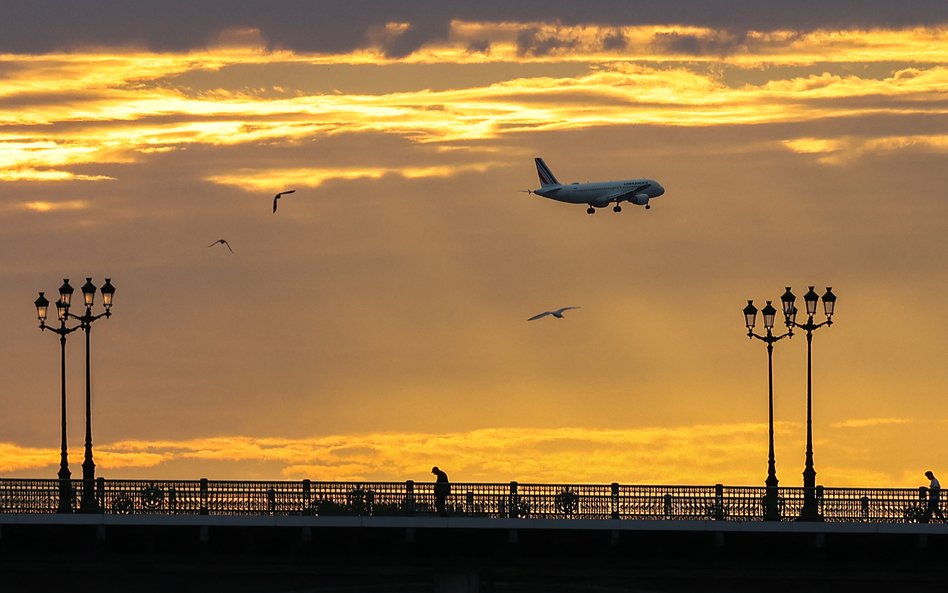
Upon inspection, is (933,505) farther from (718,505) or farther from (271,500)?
(271,500)

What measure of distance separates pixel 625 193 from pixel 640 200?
6.69m

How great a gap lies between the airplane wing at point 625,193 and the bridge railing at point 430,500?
11276 centimetres

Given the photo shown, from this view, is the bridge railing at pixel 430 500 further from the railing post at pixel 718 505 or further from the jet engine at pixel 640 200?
the jet engine at pixel 640 200

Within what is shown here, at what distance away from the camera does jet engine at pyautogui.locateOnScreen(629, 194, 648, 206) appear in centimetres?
18950

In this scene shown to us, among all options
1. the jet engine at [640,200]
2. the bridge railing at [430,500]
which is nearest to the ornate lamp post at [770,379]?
the bridge railing at [430,500]

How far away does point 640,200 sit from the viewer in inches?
7480

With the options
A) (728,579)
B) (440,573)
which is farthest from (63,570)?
(728,579)

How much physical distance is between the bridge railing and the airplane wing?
112760 millimetres

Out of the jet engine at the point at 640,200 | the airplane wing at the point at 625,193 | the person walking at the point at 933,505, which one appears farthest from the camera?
the airplane wing at the point at 625,193

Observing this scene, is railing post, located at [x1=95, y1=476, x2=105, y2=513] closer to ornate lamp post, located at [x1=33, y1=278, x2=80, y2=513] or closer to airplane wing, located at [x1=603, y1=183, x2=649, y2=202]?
ornate lamp post, located at [x1=33, y1=278, x2=80, y2=513]

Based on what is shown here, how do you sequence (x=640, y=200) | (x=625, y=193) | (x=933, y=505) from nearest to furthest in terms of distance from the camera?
(x=933, y=505)
(x=640, y=200)
(x=625, y=193)

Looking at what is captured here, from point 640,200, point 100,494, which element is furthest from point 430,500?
point 640,200

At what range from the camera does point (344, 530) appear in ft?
274

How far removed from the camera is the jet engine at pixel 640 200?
189500 millimetres
